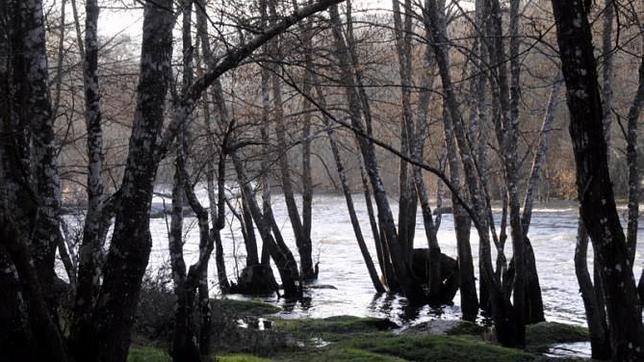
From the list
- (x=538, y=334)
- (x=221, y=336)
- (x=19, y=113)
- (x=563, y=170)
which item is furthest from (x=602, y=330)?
(x=563, y=170)

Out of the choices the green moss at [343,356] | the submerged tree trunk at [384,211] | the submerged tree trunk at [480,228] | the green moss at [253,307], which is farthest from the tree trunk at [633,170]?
the green moss at [253,307]

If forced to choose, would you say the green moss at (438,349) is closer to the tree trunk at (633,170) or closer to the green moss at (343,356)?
the green moss at (343,356)

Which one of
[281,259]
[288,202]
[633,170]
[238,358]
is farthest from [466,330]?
[288,202]

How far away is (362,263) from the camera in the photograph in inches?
1047

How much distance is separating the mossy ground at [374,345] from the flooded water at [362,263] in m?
1.94

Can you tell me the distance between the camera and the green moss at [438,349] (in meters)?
9.70

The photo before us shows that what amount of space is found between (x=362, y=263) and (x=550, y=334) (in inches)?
575

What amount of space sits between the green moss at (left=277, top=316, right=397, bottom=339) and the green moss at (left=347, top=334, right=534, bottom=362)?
161 centimetres

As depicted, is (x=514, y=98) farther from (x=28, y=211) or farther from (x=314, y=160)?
(x=314, y=160)

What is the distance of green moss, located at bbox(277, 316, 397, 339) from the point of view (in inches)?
490

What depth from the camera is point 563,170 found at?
2784cm

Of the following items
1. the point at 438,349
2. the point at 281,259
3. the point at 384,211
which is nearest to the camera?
the point at 438,349

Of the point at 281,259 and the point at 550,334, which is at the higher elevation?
the point at 281,259

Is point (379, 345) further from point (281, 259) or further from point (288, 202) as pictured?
point (288, 202)
